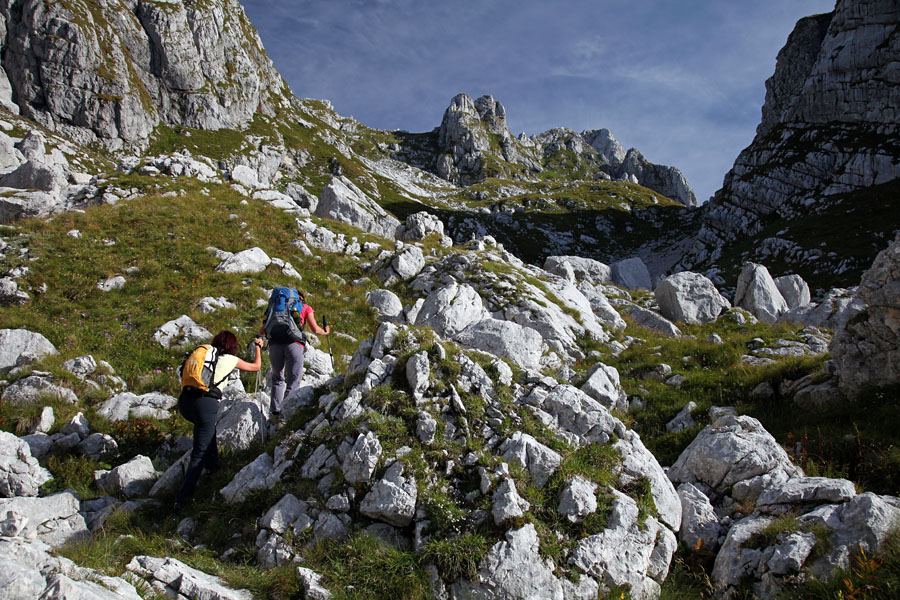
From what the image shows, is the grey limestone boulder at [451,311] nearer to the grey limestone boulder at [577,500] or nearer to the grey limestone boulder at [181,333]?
the grey limestone boulder at [181,333]

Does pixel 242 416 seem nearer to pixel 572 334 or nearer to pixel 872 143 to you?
pixel 572 334

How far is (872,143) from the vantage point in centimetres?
6819

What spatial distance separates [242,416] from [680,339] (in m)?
18.1

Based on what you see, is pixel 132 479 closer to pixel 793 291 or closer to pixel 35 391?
pixel 35 391

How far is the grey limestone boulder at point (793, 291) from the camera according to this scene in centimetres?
2892

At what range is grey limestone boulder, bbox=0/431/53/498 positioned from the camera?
722cm

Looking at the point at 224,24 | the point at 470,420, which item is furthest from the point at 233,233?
the point at 224,24

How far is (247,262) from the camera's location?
1884 cm

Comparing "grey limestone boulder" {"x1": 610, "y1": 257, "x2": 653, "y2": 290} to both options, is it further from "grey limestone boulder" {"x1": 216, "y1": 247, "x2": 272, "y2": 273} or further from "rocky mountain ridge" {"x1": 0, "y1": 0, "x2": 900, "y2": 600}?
"grey limestone boulder" {"x1": 216, "y1": 247, "x2": 272, "y2": 273}

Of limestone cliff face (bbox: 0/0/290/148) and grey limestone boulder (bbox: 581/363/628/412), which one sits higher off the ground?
limestone cliff face (bbox: 0/0/290/148)

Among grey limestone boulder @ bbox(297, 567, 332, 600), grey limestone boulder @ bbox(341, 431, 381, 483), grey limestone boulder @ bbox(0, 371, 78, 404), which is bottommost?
grey limestone boulder @ bbox(297, 567, 332, 600)

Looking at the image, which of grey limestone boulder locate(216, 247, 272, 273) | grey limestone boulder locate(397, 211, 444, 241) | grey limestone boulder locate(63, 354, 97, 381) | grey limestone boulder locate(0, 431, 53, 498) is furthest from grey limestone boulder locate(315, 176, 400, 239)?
grey limestone boulder locate(0, 431, 53, 498)

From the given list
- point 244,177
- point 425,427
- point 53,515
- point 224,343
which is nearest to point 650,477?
point 425,427

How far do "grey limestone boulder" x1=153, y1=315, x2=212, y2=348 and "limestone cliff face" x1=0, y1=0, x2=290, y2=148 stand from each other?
97.1m
